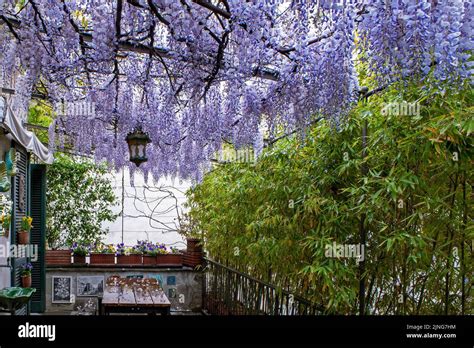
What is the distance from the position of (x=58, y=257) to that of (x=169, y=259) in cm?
152

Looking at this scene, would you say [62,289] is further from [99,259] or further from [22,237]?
[22,237]

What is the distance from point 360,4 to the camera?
2.63m

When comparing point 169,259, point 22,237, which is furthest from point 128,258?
point 22,237

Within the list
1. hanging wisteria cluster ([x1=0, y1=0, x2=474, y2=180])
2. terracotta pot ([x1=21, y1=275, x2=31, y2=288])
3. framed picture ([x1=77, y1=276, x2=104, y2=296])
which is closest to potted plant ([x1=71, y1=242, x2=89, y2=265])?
framed picture ([x1=77, y1=276, x2=104, y2=296])

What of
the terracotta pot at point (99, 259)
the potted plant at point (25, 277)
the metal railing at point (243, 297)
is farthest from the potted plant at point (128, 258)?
the potted plant at point (25, 277)

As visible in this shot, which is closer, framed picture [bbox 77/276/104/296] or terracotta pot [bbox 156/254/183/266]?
framed picture [bbox 77/276/104/296]

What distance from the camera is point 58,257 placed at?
800 cm

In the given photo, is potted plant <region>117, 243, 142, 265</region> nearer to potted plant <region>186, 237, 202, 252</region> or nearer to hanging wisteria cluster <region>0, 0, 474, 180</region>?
potted plant <region>186, 237, 202, 252</region>

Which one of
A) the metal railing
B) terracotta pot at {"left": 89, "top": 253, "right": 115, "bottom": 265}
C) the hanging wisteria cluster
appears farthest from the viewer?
terracotta pot at {"left": 89, "top": 253, "right": 115, "bottom": 265}

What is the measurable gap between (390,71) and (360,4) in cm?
33

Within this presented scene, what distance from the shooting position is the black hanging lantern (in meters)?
5.37

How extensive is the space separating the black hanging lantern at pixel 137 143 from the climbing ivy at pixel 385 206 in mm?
1297

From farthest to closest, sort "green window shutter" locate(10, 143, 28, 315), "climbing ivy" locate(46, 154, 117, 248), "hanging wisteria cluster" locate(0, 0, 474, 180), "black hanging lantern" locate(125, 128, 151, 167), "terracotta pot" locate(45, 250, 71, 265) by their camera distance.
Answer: "climbing ivy" locate(46, 154, 117, 248), "terracotta pot" locate(45, 250, 71, 265), "green window shutter" locate(10, 143, 28, 315), "black hanging lantern" locate(125, 128, 151, 167), "hanging wisteria cluster" locate(0, 0, 474, 180)

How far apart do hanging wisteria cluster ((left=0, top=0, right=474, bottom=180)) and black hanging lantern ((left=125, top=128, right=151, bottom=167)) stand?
19 cm
